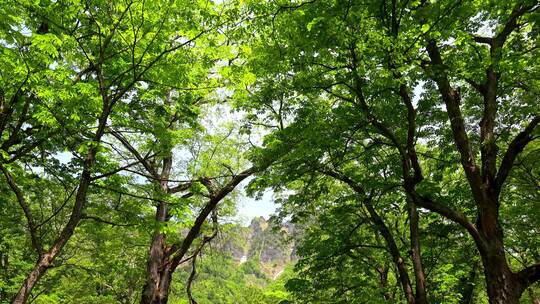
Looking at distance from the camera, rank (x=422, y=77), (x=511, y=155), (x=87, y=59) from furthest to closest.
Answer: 1. (x=422, y=77)
2. (x=511, y=155)
3. (x=87, y=59)

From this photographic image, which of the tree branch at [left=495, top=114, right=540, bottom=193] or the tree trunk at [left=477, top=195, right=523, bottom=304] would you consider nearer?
the tree trunk at [left=477, top=195, right=523, bottom=304]

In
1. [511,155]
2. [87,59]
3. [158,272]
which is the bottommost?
[158,272]

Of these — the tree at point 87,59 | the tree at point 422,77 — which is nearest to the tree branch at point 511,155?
the tree at point 422,77

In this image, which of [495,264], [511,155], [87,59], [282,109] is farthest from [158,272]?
[511,155]

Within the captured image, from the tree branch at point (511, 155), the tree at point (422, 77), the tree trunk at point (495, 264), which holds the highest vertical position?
the tree at point (422, 77)

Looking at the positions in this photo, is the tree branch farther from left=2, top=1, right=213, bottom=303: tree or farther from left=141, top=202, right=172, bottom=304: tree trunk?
left=141, top=202, right=172, bottom=304: tree trunk

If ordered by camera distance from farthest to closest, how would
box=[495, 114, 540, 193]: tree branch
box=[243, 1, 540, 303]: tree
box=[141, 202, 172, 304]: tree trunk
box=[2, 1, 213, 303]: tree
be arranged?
box=[141, 202, 172, 304]: tree trunk
box=[495, 114, 540, 193]: tree branch
box=[243, 1, 540, 303]: tree
box=[2, 1, 213, 303]: tree

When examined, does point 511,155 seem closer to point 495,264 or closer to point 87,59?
point 495,264

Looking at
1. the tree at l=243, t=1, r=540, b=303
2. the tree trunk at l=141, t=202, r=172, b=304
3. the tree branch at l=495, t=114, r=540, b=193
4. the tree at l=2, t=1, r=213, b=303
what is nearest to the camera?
the tree at l=2, t=1, r=213, b=303

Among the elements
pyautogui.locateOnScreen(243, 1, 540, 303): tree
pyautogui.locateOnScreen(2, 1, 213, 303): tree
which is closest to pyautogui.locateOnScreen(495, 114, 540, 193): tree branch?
pyautogui.locateOnScreen(243, 1, 540, 303): tree

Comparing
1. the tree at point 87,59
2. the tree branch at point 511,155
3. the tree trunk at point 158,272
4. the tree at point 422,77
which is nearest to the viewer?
the tree at point 87,59

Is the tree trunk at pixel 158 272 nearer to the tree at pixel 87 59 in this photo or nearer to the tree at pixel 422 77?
the tree at pixel 87 59

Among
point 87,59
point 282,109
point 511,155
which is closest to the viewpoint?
point 87,59

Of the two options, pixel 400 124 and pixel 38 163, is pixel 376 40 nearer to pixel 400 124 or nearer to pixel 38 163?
pixel 400 124
